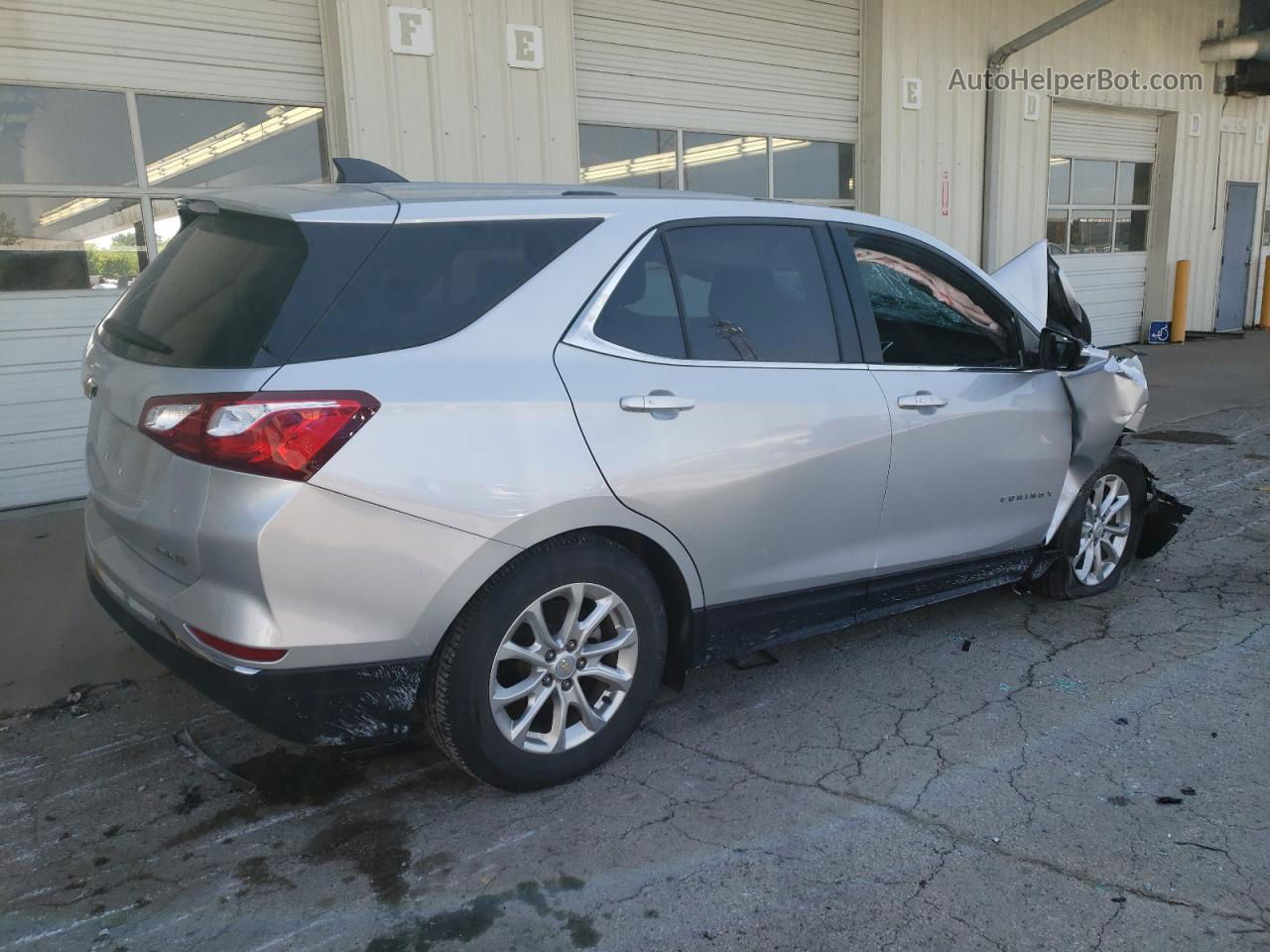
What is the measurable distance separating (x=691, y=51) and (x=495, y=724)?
8022mm

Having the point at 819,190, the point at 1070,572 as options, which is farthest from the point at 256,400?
the point at 819,190

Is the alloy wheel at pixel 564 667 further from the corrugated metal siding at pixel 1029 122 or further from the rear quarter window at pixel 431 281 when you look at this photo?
the corrugated metal siding at pixel 1029 122

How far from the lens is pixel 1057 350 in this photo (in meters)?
4.06

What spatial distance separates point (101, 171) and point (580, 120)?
383 cm

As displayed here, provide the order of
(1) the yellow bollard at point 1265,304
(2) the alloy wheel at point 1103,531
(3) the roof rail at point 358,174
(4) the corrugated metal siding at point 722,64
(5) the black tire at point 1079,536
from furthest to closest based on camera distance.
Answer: (1) the yellow bollard at point 1265,304 < (4) the corrugated metal siding at point 722,64 < (2) the alloy wheel at point 1103,531 < (5) the black tire at point 1079,536 < (3) the roof rail at point 358,174

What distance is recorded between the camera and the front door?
16.3m

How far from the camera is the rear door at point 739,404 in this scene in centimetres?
299

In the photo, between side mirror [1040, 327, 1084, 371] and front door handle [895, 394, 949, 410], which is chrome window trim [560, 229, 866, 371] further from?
side mirror [1040, 327, 1084, 371]

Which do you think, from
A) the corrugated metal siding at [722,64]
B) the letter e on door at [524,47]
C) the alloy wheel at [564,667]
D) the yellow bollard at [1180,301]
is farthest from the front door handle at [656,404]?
the yellow bollard at [1180,301]

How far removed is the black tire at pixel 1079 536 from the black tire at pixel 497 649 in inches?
87.0

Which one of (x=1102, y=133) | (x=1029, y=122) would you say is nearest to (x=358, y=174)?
(x=1029, y=122)

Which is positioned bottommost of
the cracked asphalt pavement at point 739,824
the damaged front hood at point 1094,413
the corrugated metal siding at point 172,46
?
the cracked asphalt pavement at point 739,824

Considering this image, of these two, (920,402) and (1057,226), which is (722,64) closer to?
(1057,226)

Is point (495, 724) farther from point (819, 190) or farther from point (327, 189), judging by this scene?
point (819, 190)
